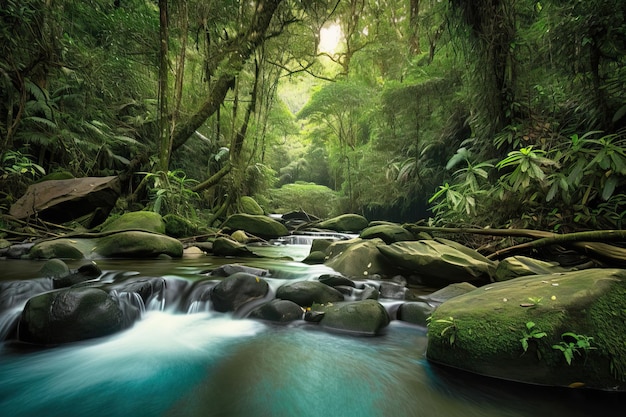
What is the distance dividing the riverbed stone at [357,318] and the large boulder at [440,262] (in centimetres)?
134

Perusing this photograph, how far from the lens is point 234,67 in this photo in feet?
29.2

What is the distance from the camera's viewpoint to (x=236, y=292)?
3.38m

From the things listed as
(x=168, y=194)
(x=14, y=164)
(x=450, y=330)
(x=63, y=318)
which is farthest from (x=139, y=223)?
(x=450, y=330)

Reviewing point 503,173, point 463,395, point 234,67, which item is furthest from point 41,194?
point 503,173

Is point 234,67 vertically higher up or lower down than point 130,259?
higher up

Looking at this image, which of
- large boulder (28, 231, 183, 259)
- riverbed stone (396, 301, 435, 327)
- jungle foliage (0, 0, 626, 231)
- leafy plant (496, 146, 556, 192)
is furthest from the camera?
large boulder (28, 231, 183, 259)

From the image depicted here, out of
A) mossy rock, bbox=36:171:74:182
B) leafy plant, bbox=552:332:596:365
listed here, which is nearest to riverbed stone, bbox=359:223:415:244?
leafy plant, bbox=552:332:596:365

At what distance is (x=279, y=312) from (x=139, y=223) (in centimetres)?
451

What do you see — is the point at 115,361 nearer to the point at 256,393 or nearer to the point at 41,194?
the point at 256,393

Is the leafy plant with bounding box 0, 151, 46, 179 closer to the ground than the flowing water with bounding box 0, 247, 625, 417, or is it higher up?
higher up

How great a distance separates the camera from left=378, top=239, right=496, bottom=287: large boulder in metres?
3.78

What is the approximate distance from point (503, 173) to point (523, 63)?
182 cm

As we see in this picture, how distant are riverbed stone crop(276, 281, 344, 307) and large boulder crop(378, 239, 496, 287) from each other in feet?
4.15

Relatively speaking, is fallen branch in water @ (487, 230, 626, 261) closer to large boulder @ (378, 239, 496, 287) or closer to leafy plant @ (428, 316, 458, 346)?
large boulder @ (378, 239, 496, 287)
